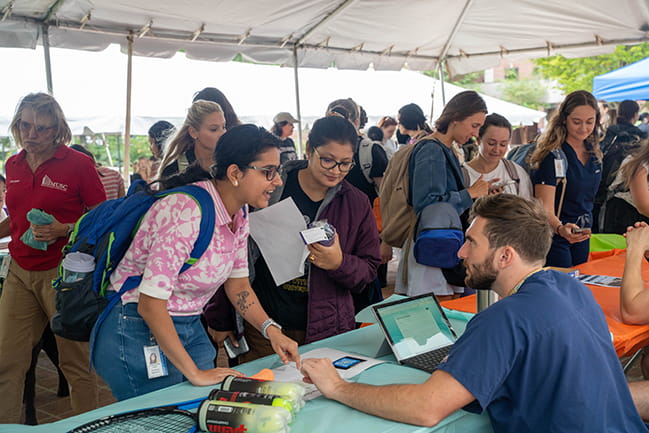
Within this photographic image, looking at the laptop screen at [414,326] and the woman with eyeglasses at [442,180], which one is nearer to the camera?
the laptop screen at [414,326]

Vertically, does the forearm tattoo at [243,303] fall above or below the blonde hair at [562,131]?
below

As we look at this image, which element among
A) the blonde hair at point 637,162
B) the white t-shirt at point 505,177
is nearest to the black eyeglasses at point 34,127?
the white t-shirt at point 505,177

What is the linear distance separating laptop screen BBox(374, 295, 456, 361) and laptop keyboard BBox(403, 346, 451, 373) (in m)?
0.02

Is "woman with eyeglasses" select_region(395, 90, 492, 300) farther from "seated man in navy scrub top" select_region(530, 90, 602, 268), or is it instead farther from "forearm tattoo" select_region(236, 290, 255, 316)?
"forearm tattoo" select_region(236, 290, 255, 316)

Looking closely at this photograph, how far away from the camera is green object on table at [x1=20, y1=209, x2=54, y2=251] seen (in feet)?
9.04

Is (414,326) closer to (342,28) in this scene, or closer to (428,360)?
(428,360)

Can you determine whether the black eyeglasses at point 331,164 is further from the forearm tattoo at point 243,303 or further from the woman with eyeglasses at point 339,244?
the forearm tattoo at point 243,303

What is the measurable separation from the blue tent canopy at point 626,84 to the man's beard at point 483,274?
28.8 ft

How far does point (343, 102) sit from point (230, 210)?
256 cm

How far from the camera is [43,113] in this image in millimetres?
2816

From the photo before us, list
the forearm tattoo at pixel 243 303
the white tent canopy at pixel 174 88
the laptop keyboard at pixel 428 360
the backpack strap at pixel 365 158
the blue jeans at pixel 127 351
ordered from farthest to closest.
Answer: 1. the white tent canopy at pixel 174 88
2. the backpack strap at pixel 365 158
3. the forearm tattoo at pixel 243 303
4. the laptop keyboard at pixel 428 360
5. the blue jeans at pixel 127 351

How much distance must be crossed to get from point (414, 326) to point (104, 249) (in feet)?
3.41

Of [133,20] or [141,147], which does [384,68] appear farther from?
[141,147]

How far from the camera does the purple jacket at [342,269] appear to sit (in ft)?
7.49
